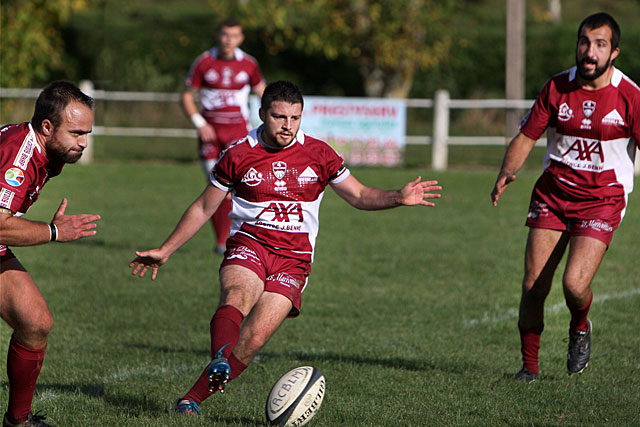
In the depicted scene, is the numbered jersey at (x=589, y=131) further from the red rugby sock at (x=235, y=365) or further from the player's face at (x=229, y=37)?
the player's face at (x=229, y=37)

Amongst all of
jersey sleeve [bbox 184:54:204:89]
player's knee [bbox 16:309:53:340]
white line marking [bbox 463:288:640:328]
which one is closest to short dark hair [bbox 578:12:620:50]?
white line marking [bbox 463:288:640:328]

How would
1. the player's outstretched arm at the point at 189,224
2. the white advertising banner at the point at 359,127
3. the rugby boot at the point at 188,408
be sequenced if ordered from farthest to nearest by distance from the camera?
the white advertising banner at the point at 359,127 < the player's outstretched arm at the point at 189,224 < the rugby boot at the point at 188,408

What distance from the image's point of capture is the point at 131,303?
343 inches

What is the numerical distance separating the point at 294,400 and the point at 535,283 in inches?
80.7

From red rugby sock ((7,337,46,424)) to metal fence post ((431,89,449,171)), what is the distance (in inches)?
640

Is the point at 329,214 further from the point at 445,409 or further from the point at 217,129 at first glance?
the point at 445,409

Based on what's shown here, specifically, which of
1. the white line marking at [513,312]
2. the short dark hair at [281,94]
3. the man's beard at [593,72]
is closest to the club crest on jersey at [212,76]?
the white line marking at [513,312]

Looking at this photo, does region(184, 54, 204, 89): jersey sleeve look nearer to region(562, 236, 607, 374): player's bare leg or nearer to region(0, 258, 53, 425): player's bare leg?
region(562, 236, 607, 374): player's bare leg

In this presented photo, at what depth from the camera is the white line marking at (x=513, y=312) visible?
8.04 meters

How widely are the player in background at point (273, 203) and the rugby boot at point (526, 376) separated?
5.15ft

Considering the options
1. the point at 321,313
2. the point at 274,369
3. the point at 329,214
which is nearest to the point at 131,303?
the point at 321,313

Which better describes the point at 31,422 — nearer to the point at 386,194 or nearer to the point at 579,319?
the point at 386,194

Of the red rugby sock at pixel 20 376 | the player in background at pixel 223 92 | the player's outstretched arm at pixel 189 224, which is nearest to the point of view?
the red rugby sock at pixel 20 376

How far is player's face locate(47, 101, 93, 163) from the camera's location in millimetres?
4781
